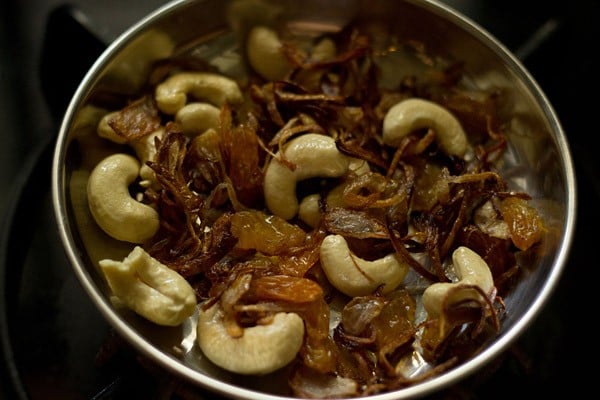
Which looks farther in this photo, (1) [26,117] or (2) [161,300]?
(1) [26,117]

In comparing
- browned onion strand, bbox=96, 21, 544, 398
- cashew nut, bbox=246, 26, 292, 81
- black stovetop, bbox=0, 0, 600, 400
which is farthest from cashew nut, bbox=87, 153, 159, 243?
cashew nut, bbox=246, 26, 292, 81

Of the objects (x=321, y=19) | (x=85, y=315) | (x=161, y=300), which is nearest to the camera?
(x=161, y=300)

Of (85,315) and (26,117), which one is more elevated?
(26,117)

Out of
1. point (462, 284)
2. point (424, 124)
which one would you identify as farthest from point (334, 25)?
point (462, 284)

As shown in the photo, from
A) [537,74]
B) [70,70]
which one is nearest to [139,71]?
[70,70]

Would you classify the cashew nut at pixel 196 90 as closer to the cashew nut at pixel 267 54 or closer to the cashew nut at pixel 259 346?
the cashew nut at pixel 267 54

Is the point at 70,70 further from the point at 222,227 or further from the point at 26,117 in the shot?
the point at 222,227

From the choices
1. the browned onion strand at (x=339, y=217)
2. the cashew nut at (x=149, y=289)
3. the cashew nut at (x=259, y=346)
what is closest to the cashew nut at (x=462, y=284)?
the browned onion strand at (x=339, y=217)
